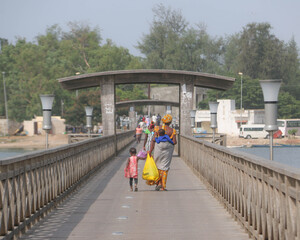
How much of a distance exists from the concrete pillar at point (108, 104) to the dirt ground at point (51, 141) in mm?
52465

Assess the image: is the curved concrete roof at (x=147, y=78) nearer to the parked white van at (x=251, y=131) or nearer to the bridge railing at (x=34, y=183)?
the bridge railing at (x=34, y=183)

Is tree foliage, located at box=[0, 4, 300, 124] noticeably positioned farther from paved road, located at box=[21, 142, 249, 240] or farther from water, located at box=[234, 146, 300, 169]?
paved road, located at box=[21, 142, 249, 240]

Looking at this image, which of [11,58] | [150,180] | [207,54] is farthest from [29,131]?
[150,180]

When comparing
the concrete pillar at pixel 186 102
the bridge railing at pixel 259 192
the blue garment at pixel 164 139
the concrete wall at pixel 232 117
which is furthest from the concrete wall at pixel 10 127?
the bridge railing at pixel 259 192

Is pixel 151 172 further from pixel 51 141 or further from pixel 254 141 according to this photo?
pixel 51 141

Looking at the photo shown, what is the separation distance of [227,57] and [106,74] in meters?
102

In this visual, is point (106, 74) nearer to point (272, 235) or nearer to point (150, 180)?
point (150, 180)

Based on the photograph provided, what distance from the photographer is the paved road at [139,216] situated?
875 cm

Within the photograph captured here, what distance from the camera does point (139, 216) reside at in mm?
10469

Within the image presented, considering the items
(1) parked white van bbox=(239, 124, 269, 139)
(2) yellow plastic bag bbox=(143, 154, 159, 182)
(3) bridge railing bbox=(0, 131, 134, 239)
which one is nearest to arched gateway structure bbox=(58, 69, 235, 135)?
(3) bridge railing bbox=(0, 131, 134, 239)

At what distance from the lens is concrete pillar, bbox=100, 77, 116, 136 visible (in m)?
28.5

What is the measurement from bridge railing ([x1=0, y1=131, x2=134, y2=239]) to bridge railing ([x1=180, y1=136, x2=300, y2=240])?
3265mm

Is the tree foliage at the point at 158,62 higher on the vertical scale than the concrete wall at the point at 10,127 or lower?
higher

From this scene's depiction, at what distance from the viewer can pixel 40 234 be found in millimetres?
8711
